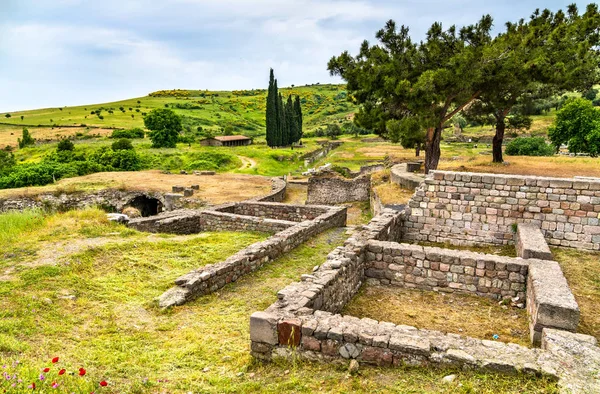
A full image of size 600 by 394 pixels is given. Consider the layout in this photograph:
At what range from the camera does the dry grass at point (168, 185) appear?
2727cm

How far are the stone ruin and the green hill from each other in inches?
A: 3012

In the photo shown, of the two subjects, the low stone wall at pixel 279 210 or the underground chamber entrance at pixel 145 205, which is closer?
the low stone wall at pixel 279 210

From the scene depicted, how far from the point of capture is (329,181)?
26.7 m

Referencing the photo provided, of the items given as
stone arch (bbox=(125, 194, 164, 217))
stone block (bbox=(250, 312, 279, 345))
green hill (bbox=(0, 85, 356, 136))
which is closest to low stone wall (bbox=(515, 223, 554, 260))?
stone block (bbox=(250, 312, 279, 345))

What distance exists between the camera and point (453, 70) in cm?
1795

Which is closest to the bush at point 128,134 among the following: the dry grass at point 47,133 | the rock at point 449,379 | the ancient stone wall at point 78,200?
the dry grass at point 47,133

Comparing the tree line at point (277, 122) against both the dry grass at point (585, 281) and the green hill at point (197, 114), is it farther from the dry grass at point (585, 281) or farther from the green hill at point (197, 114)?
the dry grass at point (585, 281)

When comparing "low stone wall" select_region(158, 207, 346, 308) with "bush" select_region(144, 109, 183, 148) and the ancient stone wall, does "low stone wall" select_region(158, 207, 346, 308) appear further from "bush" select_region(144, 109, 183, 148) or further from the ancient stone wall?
"bush" select_region(144, 109, 183, 148)

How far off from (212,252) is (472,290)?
6.30m

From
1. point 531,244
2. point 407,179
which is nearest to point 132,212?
point 407,179

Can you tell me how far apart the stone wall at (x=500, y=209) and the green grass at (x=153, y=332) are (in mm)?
3912

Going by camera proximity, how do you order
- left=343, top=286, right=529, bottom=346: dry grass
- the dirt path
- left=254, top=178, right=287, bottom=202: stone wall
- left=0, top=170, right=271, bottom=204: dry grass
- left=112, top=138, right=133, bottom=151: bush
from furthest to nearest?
left=112, top=138, right=133, bottom=151: bush → the dirt path → left=0, top=170, right=271, bottom=204: dry grass → left=254, top=178, right=287, bottom=202: stone wall → left=343, top=286, right=529, bottom=346: dry grass

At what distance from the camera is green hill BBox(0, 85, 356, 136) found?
331ft

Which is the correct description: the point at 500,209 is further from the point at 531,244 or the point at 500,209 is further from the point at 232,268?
the point at 232,268
